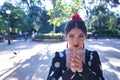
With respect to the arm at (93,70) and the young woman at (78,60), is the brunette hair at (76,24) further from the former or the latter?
the arm at (93,70)

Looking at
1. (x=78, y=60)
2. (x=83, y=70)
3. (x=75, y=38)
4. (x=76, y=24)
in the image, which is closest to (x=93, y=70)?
(x=83, y=70)

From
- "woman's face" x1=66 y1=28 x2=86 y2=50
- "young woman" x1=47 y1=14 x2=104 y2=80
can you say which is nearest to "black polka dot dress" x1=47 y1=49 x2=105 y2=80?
"young woman" x1=47 y1=14 x2=104 y2=80

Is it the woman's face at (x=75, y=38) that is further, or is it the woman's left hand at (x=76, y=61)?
the woman's face at (x=75, y=38)

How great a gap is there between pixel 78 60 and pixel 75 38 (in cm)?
27

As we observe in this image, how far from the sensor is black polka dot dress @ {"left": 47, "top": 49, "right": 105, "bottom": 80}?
108 inches

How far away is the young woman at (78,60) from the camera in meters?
2.72

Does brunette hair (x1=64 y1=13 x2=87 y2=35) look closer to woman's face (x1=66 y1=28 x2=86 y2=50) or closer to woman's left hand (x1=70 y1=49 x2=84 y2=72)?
woman's face (x1=66 y1=28 x2=86 y2=50)

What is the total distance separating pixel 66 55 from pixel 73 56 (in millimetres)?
173

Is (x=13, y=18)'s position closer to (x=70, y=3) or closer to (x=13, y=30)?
(x=13, y=30)

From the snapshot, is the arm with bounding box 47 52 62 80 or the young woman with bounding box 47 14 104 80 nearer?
the young woman with bounding box 47 14 104 80

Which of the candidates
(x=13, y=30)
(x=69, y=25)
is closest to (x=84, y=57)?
(x=69, y=25)

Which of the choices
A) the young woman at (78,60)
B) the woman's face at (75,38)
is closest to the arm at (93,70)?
the young woman at (78,60)

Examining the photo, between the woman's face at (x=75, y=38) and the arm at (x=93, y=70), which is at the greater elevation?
the woman's face at (x=75, y=38)

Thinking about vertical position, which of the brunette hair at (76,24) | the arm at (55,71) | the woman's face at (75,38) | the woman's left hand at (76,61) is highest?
the brunette hair at (76,24)
